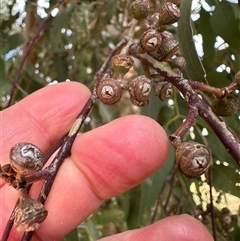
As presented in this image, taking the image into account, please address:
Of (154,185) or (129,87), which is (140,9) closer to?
(129,87)

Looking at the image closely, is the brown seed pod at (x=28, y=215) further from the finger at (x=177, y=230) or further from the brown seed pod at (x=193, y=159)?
the finger at (x=177, y=230)

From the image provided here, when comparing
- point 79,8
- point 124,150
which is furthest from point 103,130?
point 79,8

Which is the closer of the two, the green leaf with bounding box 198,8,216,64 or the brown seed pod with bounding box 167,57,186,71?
the brown seed pod with bounding box 167,57,186,71

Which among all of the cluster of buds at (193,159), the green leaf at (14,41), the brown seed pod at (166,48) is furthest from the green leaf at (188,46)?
the green leaf at (14,41)

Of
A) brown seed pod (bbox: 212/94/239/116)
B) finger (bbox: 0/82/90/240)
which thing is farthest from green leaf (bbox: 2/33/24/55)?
brown seed pod (bbox: 212/94/239/116)

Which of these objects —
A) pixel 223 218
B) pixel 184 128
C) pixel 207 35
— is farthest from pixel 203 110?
pixel 207 35

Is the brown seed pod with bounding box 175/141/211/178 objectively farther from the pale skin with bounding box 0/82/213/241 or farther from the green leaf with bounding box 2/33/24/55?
the green leaf with bounding box 2/33/24/55
